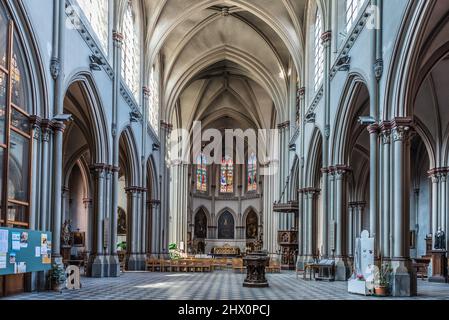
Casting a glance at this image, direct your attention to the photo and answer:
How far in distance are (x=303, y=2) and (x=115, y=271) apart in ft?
56.9

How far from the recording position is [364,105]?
917 inches

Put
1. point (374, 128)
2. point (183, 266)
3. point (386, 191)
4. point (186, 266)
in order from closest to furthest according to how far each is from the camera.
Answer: point (386, 191) < point (374, 128) < point (183, 266) < point (186, 266)

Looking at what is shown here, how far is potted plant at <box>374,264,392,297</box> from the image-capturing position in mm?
15289

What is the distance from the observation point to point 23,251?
43.8 feet

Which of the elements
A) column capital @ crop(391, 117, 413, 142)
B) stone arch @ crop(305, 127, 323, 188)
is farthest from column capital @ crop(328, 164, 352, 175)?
column capital @ crop(391, 117, 413, 142)

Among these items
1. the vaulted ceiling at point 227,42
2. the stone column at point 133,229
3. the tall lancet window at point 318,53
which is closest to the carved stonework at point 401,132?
the tall lancet window at point 318,53

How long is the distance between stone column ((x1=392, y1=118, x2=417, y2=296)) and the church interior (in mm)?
39

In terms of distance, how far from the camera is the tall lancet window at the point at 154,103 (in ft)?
118

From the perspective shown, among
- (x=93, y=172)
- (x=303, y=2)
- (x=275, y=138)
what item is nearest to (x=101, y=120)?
(x=93, y=172)

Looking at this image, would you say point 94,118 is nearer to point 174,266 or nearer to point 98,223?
point 98,223

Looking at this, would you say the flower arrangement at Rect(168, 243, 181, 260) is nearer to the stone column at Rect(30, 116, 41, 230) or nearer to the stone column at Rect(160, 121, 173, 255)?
the stone column at Rect(160, 121, 173, 255)

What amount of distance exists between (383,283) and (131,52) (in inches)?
740

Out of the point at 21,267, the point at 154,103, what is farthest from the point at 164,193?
the point at 21,267

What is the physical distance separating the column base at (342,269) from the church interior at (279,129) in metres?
0.06
